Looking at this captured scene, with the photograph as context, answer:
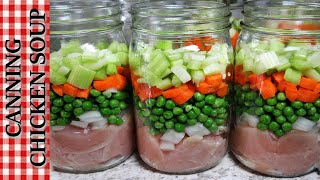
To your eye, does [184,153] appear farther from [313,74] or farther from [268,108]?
A: [313,74]

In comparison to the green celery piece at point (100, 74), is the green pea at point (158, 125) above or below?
below

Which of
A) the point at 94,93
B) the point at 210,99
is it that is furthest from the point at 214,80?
the point at 94,93

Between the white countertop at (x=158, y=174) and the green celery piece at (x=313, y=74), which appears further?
the white countertop at (x=158, y=174)

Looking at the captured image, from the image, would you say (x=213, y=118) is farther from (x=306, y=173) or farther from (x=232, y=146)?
(x=306, y=173)

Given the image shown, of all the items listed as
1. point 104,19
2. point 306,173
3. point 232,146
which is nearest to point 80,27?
point 104,19

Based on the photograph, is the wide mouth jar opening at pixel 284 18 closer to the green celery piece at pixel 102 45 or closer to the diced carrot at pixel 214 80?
the diced carrot at pixel 214 80

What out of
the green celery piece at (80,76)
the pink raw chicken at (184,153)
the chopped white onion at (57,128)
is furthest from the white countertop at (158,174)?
the green celery piece at (80,76)
